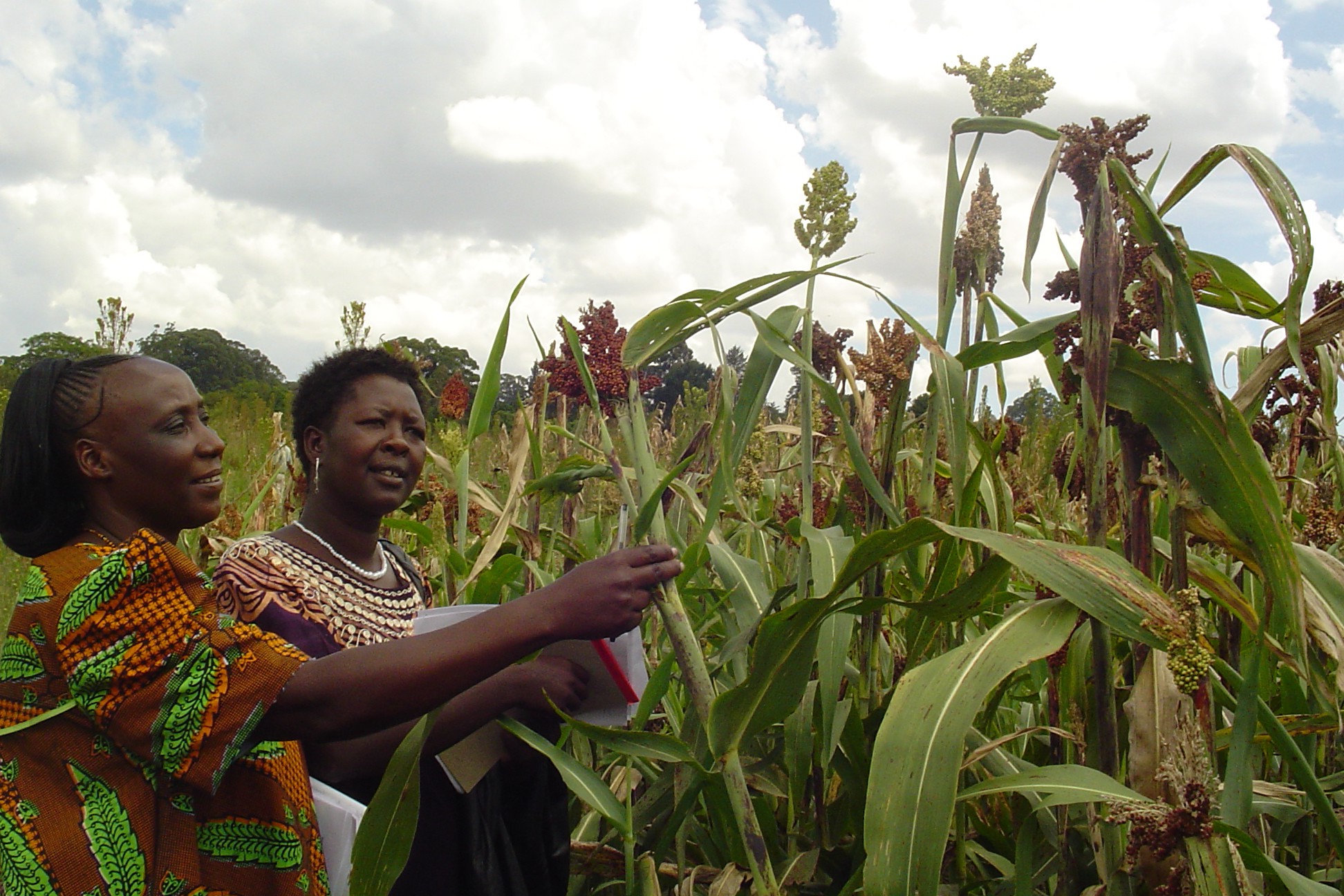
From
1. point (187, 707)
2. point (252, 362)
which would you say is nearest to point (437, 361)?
point (187, 707)

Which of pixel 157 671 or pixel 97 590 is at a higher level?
pixel 97 590

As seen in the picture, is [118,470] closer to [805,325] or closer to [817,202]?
[805,325]

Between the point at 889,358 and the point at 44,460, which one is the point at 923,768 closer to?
the point at 889,358

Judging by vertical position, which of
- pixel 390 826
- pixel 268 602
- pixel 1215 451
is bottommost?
pixel 390 826

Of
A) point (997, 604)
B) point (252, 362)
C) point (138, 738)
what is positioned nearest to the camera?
point (138, 738)

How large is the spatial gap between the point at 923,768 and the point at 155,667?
3.43ft

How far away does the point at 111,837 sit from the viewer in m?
1.40

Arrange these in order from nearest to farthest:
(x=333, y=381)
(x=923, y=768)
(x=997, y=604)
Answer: (x=923, y=768), (x=997, y=604), (x=333, y=381)

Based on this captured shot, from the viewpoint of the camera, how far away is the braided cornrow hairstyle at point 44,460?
5.07ft

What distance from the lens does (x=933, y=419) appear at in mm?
1572

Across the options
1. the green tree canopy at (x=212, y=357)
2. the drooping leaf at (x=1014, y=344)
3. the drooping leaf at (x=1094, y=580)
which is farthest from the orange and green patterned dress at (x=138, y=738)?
the green tree canopy at (x=212, y=357)

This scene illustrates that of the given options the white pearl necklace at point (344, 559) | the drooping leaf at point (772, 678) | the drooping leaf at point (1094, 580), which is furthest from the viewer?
the white pearl necklace at point (344, 559)

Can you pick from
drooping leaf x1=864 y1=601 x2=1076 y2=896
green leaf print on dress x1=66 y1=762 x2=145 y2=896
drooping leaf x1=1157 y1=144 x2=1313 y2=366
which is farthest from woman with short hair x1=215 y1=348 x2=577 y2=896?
drooping leaf x1=1157 y1=144 x2=1313 y2=366

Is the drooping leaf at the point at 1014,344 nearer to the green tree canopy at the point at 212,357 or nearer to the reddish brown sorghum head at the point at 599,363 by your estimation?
the reddish brown sorghum head at the point at 599,363
